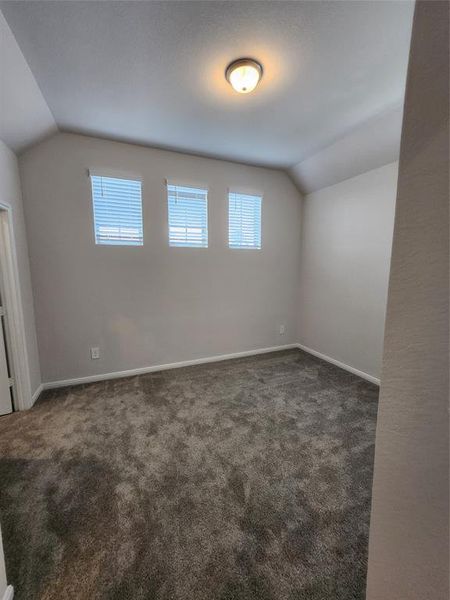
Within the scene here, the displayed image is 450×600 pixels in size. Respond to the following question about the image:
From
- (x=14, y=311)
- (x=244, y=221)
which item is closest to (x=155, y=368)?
(x=14, y=311)

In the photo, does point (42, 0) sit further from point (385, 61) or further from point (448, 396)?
point (448, 396)

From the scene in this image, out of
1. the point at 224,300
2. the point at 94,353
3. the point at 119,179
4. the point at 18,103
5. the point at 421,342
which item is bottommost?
the point at 94,353

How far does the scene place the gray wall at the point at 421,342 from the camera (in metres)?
0.47

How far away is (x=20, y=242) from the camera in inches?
93.3

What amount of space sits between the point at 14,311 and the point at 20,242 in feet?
2.23

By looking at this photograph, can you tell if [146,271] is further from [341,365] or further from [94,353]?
[341,365]

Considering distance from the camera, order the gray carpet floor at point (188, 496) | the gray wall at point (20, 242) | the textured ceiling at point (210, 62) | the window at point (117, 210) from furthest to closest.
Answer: the window at point (117, 210) < the gray wall at point (20, 242) < the textured ceiling at point (210, 62) < the gray carpet floor at point (188, 496)

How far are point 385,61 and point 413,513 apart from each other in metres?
2.44

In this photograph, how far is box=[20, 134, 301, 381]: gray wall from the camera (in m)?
2.59

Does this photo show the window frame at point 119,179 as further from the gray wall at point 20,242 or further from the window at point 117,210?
the gray wall at point 20,242

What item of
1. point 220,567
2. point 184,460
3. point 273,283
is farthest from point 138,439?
point 273,283

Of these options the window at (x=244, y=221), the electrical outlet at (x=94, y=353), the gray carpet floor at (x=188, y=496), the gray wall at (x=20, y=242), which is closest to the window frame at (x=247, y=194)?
the window at (x=244, y=221)

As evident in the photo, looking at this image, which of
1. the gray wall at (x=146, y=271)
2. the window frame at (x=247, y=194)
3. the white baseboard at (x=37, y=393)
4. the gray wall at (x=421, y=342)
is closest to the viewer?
the gray wall at (x=421, y=342)

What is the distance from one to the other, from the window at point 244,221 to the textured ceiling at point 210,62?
0.92 metres
